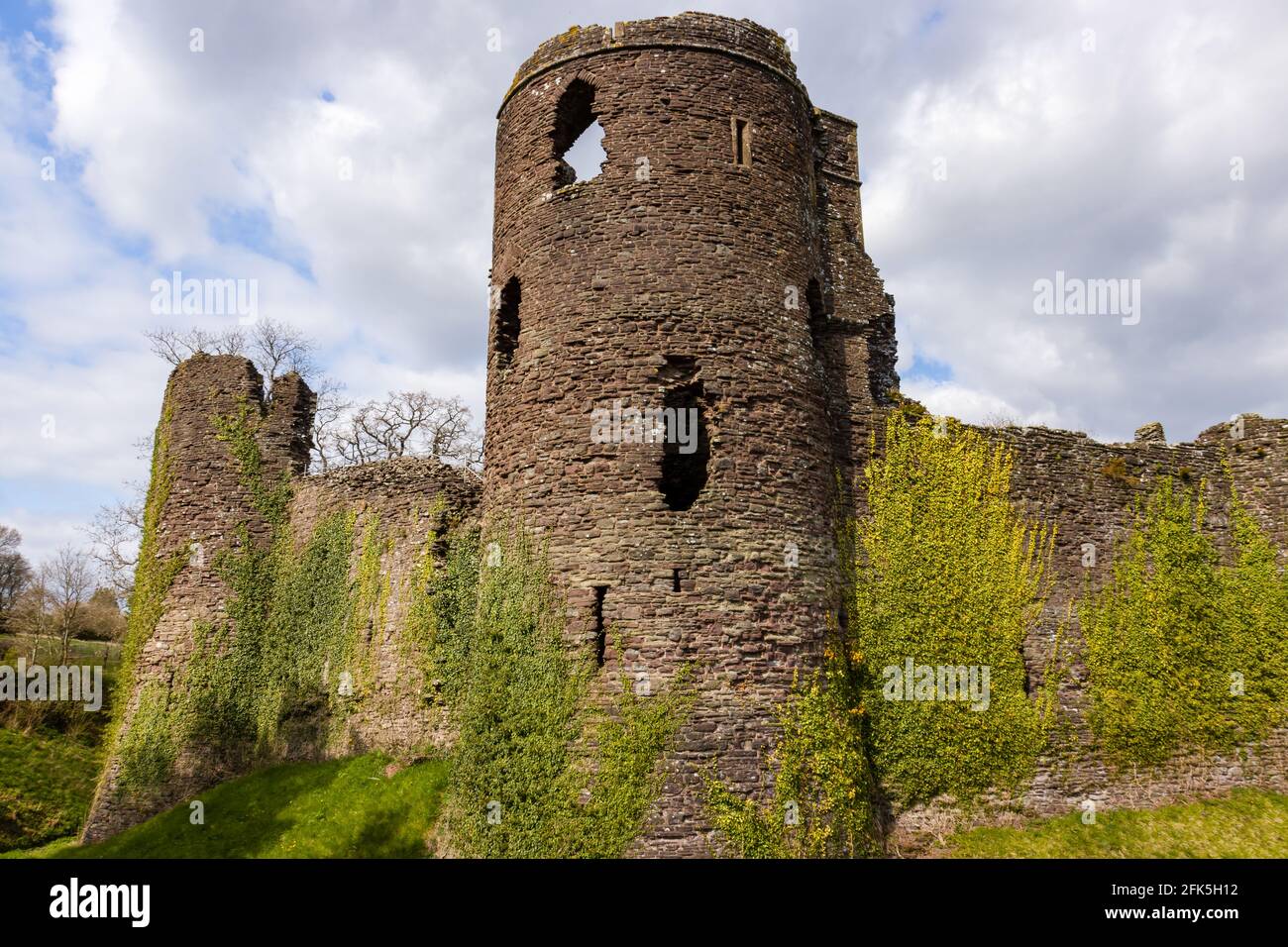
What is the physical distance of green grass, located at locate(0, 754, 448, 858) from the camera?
12.3 m

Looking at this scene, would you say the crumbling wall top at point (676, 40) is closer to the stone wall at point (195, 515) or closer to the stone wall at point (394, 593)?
the stone wall at point (394, 593)

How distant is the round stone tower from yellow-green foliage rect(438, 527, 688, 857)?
1.10 feet

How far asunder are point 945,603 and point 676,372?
18.6 ft

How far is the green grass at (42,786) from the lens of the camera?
1758cm

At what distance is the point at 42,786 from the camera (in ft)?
61.8

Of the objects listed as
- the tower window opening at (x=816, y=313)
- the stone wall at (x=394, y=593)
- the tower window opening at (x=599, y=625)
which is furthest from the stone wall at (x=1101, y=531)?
the stone wall at (x=394, y=593)

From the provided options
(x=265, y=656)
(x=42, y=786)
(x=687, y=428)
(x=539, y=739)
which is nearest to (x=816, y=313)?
(x=687, y=428)

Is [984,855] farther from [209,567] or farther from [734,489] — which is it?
[209,567]

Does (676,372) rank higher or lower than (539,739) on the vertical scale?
higher

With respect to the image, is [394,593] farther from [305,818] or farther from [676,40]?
[676,40]

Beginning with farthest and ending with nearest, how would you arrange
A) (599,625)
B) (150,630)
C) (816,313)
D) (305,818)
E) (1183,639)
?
(150,630) < (1183,639) < (816,313) < (305,818) < (599,625)

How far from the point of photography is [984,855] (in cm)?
1152

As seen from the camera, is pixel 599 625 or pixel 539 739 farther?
pixel 599 625
